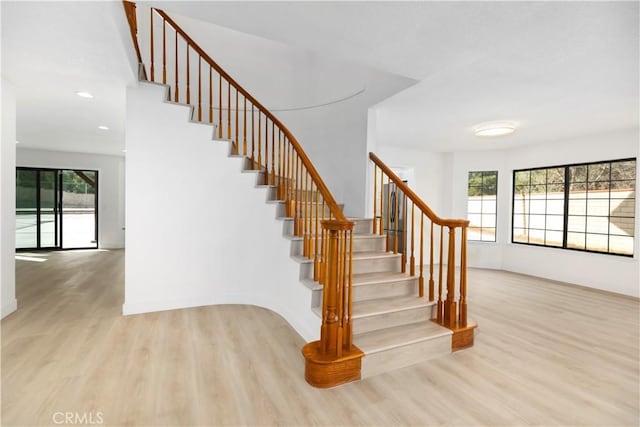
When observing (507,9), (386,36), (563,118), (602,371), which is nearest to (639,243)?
(563,118)

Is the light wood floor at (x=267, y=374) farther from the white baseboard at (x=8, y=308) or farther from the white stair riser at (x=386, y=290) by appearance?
the white stair riser at (x=386, y=290)

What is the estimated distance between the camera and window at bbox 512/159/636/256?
4773 millimetres

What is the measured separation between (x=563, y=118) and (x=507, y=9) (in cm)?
314

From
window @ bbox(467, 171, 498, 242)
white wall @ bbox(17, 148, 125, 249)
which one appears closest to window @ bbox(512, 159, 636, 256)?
window @ bbox(467, 171, 498, 242)

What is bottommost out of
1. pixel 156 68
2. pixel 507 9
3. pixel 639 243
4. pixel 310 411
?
pixel 310 411

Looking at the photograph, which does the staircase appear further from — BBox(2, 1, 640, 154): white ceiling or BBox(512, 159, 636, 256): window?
BBox(512, 159, 636, 256): window

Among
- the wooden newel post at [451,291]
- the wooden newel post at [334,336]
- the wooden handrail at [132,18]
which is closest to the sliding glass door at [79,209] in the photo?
the wooden handrail at [132,18]

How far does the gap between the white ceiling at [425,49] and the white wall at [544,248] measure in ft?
2.76

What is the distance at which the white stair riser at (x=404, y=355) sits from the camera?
7.63ft

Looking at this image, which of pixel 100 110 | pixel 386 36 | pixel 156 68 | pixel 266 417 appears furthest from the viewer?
pixel 156 68

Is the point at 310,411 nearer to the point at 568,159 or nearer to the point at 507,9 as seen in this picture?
the point at 507,9

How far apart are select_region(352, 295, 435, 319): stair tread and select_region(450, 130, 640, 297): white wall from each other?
3.89 metres

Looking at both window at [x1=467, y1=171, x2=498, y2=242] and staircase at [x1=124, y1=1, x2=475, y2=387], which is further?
window at [x1=467, y1=171, x2=498, y2=242]

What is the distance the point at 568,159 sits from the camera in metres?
5.35
